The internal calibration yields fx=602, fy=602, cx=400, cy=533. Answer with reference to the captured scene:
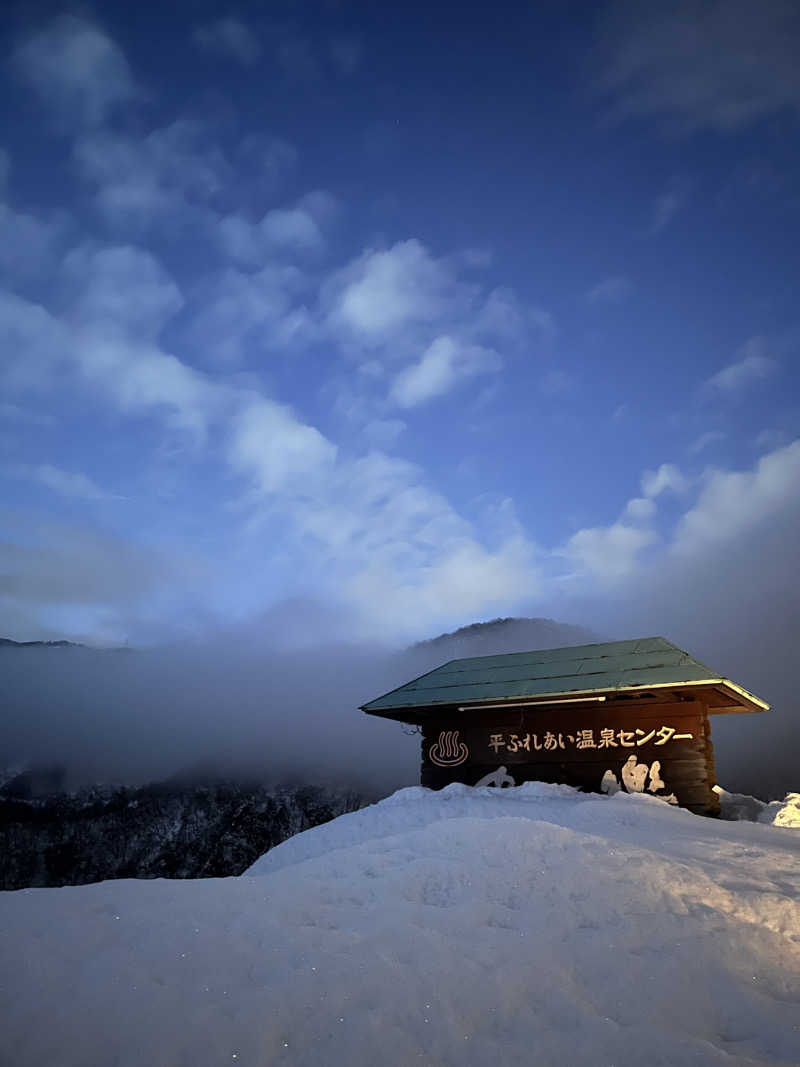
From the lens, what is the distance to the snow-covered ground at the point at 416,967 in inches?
132

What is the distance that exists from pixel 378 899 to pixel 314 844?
7.21 m

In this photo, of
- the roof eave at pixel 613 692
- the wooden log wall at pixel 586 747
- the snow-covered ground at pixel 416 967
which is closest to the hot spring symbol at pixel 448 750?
the wooden log wall at pixel 586 747

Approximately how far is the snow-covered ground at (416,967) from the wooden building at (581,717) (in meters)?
6.37

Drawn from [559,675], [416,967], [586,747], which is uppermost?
[559,675]

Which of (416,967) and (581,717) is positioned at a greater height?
(581,717)

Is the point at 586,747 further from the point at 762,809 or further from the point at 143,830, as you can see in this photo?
the point at 143,830

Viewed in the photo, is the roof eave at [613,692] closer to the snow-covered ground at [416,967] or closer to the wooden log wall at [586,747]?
the wooden log wall at [586,747]

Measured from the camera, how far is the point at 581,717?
14.2 meters

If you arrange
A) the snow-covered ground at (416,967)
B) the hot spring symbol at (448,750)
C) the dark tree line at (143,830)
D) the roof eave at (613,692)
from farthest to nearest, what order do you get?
the dark tree line at (143,830), the hot spring symbol at (448,750), the roof eave at (613,692), the snow-covered ground at (416,967)

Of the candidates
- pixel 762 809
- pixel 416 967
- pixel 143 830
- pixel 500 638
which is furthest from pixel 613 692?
pixel 500 638

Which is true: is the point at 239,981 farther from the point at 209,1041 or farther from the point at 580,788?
the point at 580,788

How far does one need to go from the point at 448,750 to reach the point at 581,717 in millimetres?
3671

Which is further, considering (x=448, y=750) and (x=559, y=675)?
(x=448, y=750)

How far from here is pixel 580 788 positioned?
538 inches
